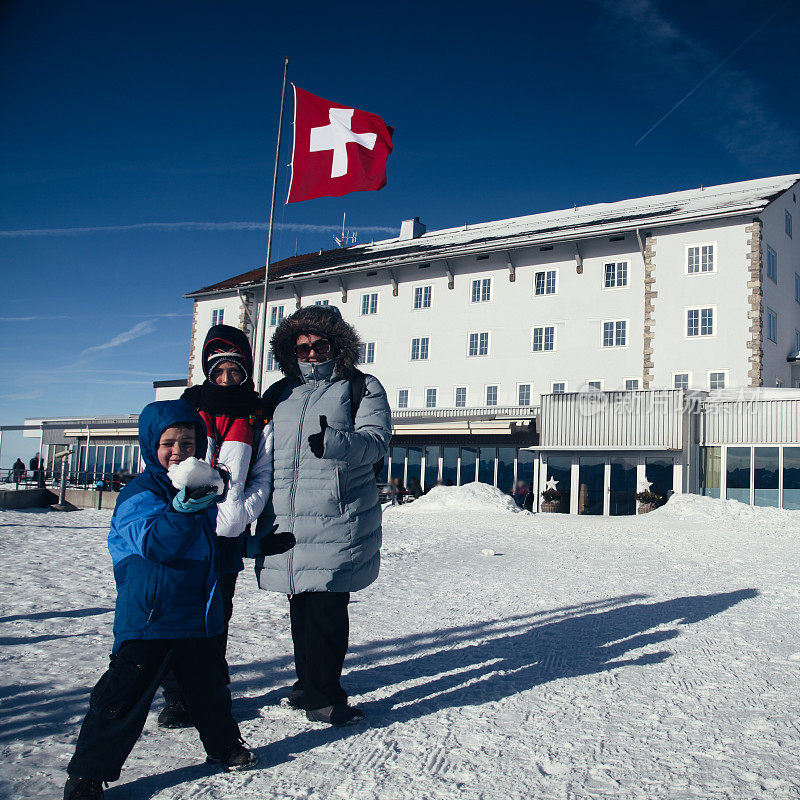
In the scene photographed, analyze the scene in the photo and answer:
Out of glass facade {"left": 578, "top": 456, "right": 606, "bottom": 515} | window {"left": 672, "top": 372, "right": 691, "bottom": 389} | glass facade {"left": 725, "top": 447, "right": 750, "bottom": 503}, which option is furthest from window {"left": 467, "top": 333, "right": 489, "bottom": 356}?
glass facade {"left": 725, "top": 447, "right": 750, "bottom": 503}

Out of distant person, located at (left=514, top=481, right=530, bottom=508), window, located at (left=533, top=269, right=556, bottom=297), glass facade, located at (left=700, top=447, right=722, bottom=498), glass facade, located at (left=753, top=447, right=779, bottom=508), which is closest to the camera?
glass facade, located at (left=753, top=447, right=779, bottom=508)

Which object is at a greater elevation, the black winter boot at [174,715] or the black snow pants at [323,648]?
the black snow pants at [323,648]

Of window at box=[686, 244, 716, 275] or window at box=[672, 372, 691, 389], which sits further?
window at box=[686, 244, 716, 275]

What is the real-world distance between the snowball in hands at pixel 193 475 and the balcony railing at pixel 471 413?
22.1 m

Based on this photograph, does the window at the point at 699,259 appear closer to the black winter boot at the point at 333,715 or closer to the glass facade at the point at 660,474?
the glass facade at the point at 660,474

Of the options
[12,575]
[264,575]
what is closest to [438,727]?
[264,575]

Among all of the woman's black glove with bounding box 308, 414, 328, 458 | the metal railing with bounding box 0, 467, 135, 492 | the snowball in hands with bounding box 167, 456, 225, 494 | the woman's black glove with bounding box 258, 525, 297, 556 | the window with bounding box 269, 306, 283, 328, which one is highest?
the window with bounding box 269, 306, 283, 328

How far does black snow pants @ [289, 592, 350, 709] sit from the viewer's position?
3191 millimetres

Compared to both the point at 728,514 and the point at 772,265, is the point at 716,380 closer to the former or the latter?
the point at 772,265

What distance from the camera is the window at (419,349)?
3016 centimetres

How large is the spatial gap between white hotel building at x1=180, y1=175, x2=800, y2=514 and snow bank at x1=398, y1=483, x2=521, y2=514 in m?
4.38

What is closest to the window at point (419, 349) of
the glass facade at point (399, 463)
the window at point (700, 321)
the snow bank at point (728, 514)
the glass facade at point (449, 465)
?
the glass facade at point (399, 463)

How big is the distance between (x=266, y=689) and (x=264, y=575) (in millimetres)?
811

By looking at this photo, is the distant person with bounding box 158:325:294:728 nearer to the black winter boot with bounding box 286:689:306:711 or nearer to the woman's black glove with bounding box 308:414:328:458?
the woman's black glove with bounding box 308:414:328:458
